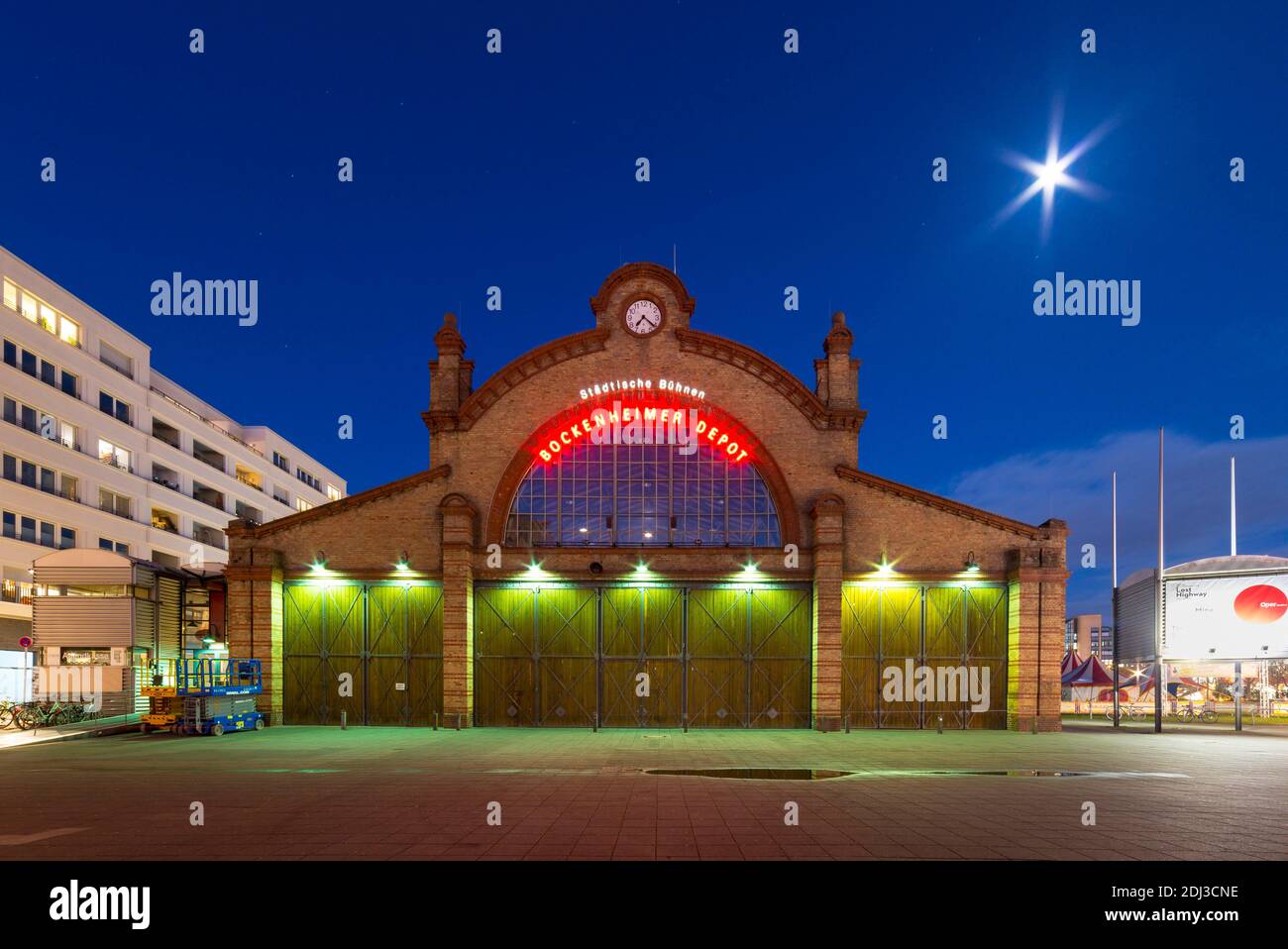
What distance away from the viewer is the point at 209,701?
27141mm

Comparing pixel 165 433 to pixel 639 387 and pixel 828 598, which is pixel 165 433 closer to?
pixel 639 387

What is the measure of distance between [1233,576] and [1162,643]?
4.08 m

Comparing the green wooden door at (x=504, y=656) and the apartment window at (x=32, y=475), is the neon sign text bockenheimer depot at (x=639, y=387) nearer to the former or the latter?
the green wooden door at (x=504, y=656)

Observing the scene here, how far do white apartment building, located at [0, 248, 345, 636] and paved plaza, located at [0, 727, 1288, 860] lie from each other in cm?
2077

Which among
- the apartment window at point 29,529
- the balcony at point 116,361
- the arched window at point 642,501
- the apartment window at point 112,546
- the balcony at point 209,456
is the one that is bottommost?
the apartment window at point 112,546

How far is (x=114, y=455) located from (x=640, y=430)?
48724 millimetres

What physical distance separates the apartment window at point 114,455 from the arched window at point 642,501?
43555mm

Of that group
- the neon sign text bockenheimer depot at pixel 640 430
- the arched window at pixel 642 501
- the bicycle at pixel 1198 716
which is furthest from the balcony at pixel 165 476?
the bicycle at pixel 1198 716

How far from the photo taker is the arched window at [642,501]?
30.6 metres

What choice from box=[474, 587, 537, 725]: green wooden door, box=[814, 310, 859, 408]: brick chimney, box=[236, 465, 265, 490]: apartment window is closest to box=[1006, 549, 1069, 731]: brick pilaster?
box=[814, 310, 859, 408]: brick chimney

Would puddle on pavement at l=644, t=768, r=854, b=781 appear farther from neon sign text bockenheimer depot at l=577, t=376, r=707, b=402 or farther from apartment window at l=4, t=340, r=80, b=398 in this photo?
apartment window at l=4, t=340, r=80, b=398

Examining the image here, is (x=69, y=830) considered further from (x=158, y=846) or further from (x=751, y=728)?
(x=751, y=728)

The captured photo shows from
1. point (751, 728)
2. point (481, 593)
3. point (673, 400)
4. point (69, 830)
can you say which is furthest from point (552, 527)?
point (69, 830)

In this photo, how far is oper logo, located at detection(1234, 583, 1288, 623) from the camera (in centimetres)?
3200
